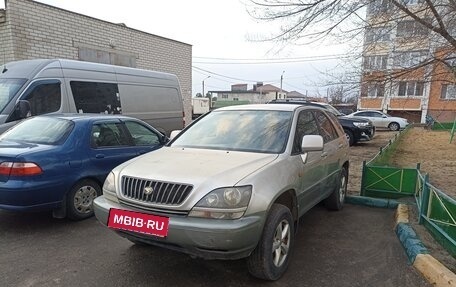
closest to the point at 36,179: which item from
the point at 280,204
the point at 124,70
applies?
the point at 280,204

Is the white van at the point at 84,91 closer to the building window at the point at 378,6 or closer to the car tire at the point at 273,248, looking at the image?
the car tire at the point at 273,248

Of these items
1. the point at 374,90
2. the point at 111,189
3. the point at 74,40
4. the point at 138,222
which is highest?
the point at 74,40

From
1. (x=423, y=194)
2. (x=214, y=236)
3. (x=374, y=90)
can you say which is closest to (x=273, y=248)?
(x=214, y=236)

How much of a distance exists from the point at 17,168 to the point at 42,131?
88 cm

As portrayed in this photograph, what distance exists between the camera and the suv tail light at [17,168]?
3.89 m

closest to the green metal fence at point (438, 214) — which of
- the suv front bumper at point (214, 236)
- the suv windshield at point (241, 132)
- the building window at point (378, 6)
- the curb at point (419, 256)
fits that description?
the curb at point (419, 256)

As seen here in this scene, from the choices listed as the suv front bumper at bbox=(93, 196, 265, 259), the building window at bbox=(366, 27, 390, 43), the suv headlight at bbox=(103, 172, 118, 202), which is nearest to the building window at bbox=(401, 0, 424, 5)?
the building window at bbox=(366, 27, 390, 43)

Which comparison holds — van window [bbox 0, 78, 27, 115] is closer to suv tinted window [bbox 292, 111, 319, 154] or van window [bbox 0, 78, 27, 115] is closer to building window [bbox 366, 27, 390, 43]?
suv tinted window [bbox 292, 111, 319, 154]

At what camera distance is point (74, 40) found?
38.2 feet

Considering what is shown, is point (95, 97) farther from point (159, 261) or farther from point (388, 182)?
point (388, 182)

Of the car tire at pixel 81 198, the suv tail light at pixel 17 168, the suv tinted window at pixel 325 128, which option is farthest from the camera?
the suv tinted window at pixel 325 128

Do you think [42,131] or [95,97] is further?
[95,97]

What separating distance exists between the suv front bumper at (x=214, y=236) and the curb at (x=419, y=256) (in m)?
1.62

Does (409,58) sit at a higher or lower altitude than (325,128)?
higher
